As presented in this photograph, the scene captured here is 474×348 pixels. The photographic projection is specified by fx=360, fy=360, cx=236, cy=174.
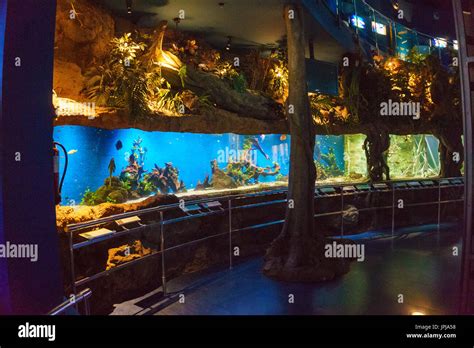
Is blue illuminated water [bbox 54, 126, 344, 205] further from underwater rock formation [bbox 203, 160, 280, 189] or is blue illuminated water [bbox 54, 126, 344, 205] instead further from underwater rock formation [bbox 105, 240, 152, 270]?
underwater rock formation [bbox 105, 240, 152, 270]

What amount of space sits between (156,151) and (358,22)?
821 centimetres

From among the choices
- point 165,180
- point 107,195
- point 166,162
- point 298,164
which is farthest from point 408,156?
point 107,195

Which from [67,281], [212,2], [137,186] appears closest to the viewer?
[67,281]

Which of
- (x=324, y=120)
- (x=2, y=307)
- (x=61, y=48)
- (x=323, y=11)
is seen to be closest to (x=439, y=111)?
(x=324, y=120)

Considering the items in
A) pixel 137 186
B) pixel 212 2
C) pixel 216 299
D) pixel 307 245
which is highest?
pixel 212 2

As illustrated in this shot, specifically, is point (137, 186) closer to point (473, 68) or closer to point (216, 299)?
point (216, 299)

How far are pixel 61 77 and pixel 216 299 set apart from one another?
4.22 m

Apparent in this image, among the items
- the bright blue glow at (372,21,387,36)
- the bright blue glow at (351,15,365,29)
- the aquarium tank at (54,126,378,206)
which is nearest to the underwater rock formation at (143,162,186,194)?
the aquarium tank at (54,126,378,206)

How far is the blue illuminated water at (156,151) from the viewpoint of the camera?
664 cm

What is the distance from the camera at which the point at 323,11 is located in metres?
8.15

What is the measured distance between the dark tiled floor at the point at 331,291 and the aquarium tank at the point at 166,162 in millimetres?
2184

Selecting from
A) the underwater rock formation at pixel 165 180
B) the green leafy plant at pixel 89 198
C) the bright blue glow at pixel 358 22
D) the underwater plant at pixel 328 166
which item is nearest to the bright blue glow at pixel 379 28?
the bright blue glow at pixel 358 22

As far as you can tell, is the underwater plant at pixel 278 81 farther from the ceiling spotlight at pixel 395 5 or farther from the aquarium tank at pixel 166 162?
the ceiling spotlight at pixel 395 5

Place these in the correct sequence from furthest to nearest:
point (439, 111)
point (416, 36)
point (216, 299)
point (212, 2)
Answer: point (416, 36), point (439, 111), point (212, 2), point (216, 299)
